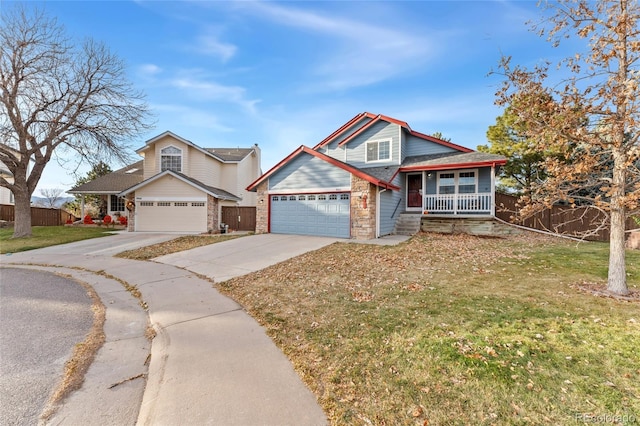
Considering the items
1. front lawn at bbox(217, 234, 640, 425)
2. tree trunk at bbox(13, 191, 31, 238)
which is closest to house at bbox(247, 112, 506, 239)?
front lawn at bbox(217, 234, 640, 425)

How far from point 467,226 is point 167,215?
17632 millimetres

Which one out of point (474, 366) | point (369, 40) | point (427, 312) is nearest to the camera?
point (474, 366)

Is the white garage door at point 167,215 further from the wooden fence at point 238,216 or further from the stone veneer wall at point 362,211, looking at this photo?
the stone veneer wall at point 362,211

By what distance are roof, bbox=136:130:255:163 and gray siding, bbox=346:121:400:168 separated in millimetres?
10211

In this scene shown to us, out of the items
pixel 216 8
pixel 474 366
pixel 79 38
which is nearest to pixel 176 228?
pixel 79 38

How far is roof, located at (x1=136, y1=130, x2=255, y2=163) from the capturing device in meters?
20.7

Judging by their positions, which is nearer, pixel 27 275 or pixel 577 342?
pixel 577 342

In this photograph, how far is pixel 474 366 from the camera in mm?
2889

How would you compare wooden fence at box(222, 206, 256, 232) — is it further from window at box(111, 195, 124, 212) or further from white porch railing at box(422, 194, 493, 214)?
white porch railing at box(422, 194, 493, 214)

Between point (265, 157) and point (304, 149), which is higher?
point (265, 157)

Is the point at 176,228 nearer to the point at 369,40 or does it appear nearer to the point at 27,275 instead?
the point at 27,275

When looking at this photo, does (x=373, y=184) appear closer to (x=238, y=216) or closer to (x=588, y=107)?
(x=588, y=107)

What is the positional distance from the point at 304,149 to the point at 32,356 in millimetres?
12019

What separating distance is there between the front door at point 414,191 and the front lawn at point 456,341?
962 cm
